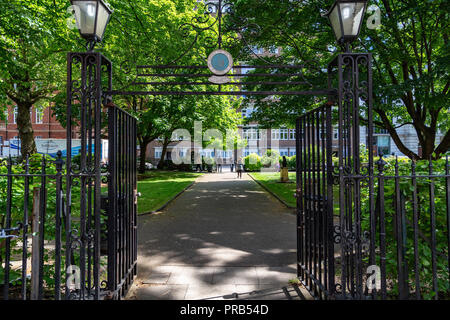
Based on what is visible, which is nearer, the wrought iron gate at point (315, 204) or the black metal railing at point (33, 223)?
the black metal railing at point (33, 223)

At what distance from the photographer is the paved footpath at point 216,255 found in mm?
4246

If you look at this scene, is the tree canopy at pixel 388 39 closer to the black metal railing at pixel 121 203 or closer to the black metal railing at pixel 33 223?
the black metal railing at pixel 121 203

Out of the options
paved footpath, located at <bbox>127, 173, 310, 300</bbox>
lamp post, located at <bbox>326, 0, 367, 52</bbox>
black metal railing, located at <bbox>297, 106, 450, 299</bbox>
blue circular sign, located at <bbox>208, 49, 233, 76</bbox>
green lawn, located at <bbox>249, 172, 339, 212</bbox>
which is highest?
lamp post, located at <bbox>326, 0, 367, 52</bbox>

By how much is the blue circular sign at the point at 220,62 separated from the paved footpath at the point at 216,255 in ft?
9.72

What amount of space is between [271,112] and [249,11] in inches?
257

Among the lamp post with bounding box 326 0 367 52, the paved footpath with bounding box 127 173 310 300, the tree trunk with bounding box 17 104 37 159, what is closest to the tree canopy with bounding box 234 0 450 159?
the paved footpath with bounding box 127 173 310 300

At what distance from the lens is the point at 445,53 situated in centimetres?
774

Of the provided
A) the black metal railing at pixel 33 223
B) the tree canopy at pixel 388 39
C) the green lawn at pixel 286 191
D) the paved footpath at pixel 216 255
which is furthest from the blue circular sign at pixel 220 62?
the green lawn at pixel 286 191

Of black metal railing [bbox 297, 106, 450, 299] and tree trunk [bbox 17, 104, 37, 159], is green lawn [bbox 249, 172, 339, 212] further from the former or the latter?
tree trunk [bbox 17, 104, 37, 159]

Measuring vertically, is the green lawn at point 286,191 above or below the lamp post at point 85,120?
below

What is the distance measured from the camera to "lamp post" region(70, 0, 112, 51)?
3.23m

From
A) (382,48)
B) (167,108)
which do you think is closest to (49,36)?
(382,48)

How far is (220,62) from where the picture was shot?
146 inches

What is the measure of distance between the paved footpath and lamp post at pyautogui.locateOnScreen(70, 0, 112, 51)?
335 cm
